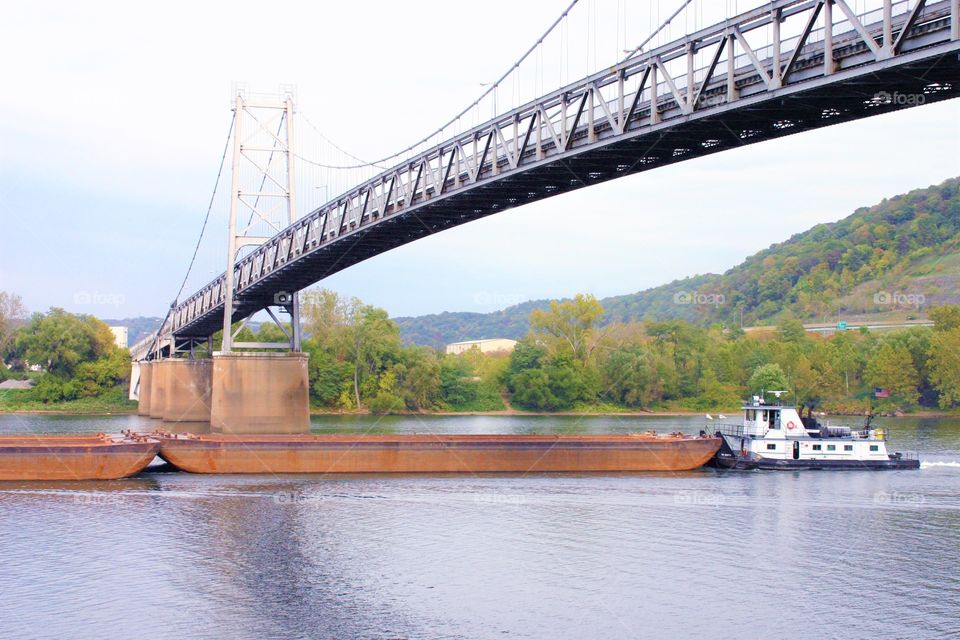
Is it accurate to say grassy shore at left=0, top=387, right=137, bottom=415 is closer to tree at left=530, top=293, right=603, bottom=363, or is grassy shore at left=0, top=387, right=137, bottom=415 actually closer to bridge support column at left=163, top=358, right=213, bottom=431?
bridge support column at left=163, top=358, right=213, bottom=431

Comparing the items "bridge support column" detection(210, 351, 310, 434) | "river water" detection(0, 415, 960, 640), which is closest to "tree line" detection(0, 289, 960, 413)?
"bridge support column" detection(210, 351, 310, 434)

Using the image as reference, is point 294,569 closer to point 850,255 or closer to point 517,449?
point 517,449

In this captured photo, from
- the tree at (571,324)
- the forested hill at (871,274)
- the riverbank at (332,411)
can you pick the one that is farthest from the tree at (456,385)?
the forested hill at (871,274)

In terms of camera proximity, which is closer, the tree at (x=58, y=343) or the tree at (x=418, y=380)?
the tree at (x=418, y=380)

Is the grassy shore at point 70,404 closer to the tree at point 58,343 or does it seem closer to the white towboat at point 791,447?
the tree at point 58,343

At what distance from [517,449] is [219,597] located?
20.0 metres

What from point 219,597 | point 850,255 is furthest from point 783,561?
point 850,255

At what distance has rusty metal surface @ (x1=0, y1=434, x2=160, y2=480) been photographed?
34469 mm

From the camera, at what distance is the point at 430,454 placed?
3853cm

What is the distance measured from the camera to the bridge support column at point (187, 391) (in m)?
74.9

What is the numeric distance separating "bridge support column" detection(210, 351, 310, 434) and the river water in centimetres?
2032

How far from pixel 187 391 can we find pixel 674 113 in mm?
57748

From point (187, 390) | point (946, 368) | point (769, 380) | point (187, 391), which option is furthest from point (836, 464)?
point (946, 368)

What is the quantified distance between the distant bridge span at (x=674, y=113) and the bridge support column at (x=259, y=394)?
35.6ft
